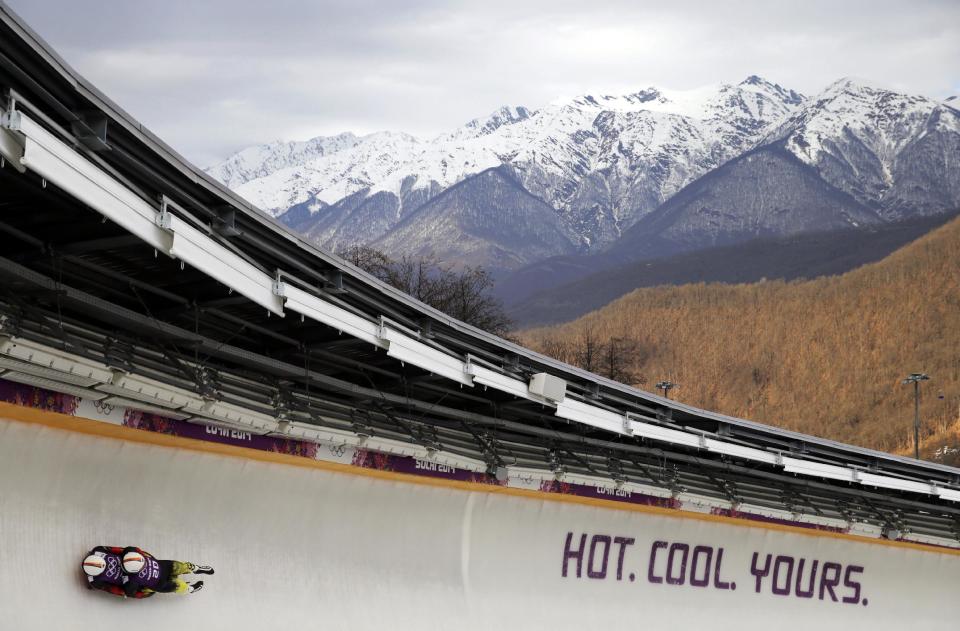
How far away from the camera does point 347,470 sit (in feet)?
55.6

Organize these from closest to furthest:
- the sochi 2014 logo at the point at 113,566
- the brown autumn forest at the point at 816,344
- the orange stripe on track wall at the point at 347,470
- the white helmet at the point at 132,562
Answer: the orange stripe on track wall at the point at 347,470, the sochi 2014 logo at the point at 113,566, the white helmet at the point at 132,562, the brown autumn forest at the point at 816,344

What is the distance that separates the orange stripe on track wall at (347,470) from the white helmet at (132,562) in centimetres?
135

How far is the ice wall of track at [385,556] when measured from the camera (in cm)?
1270

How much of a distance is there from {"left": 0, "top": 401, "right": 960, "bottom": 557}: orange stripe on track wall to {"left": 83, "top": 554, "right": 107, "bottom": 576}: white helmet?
1379mm

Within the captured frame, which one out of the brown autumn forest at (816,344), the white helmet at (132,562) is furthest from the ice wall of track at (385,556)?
the brown autumn forest at (816,344)

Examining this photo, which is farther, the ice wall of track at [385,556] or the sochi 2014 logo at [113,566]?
the sochi 2014 logo at [113,566]

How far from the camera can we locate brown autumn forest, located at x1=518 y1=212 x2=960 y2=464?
344 ft

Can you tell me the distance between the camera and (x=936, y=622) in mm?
27453

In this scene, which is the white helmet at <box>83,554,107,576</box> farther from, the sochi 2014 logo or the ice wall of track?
the ice wall of track

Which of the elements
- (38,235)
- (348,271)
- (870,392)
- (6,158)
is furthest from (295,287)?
(870,392)

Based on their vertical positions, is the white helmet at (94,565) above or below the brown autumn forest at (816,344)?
below

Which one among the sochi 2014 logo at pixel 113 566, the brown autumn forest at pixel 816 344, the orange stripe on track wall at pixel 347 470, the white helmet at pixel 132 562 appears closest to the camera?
the orange stripe on track wall at pixel 347 470

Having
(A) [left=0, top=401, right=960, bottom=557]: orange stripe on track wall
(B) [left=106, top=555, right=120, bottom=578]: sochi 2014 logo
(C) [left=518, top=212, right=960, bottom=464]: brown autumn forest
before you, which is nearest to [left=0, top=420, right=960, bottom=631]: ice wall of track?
(A) [left=0, top=401, right=960, bottom=557]: orange stripe on track wall

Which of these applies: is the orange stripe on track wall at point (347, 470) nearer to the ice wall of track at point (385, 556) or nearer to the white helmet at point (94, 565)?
the ice wall of track at point (385, 556)
